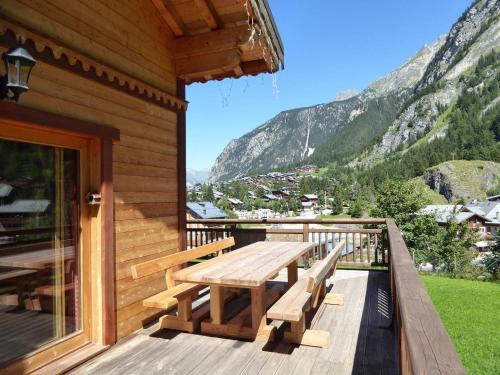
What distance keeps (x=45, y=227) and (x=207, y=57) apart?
9.33 feet

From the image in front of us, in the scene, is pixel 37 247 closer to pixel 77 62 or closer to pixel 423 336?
pixel 77 62

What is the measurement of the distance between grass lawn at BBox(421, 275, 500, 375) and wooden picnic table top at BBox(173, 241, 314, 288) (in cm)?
251

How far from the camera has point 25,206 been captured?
9.78 ft

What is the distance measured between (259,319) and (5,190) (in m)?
2.53

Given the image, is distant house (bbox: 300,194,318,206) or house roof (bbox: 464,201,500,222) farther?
distant house (bbox: 300,194,318,206)

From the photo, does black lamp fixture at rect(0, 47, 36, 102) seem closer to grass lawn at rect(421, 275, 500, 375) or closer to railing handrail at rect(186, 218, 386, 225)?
railing handrail at rect(186, 218, 386, 225)

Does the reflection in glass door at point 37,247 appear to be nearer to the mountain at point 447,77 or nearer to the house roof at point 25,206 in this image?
the house roof at point 25,206

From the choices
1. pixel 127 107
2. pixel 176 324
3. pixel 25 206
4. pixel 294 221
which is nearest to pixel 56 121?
pixel 25 206

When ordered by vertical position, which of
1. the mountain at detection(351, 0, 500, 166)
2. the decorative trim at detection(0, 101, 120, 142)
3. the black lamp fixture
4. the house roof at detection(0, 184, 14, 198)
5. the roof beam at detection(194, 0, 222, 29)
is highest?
the mountain at detection(351, 0, 500, 166)

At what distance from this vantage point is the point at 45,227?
10.4ft

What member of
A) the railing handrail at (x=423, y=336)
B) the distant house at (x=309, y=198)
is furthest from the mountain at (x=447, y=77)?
the railing handrail at (x=423, y=336)

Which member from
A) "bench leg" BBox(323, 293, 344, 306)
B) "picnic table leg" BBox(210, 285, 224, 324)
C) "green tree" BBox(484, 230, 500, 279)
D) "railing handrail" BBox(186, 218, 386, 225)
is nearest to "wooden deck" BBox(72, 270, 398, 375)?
"picnic table leg" BBox(210, 285, 224, 324)

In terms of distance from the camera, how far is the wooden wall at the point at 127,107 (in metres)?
3.06

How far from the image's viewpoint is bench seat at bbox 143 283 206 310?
11.4 ft
